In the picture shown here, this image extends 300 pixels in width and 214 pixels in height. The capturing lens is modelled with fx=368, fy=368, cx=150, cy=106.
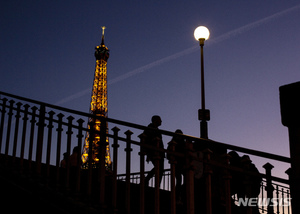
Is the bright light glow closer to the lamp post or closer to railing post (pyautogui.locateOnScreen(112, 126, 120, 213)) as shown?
the lamp post

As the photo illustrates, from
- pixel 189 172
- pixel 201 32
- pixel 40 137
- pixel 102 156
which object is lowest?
pixel 189 172

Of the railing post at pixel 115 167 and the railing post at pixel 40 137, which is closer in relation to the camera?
the railing post at pixel 115 167

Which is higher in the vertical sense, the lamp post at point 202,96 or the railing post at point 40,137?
the lamp post at point 202,96

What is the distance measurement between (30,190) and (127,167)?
1.50 metres

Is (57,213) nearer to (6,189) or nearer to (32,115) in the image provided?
(6,189)

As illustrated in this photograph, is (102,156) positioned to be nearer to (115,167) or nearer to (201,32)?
(115,167)

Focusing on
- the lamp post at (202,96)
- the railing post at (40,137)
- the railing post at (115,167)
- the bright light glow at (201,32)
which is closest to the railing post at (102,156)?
the railing post at (115,167)

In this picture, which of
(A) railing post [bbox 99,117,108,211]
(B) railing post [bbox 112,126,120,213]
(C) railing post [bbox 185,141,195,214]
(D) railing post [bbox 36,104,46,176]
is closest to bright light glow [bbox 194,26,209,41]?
(D) railing post [bbox 36,104,46,176]

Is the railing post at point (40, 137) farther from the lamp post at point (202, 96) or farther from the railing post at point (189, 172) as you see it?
the lamp post at point (202, 96)

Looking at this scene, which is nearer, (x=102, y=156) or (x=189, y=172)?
(x=189, y=172)

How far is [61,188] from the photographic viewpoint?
480 cm

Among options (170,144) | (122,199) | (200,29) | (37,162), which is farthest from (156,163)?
(200,29)

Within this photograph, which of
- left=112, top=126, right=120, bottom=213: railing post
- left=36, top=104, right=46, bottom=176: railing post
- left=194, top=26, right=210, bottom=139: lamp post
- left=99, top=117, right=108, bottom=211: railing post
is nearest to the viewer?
left=112, top=126, right=120, bottom=213: railing post

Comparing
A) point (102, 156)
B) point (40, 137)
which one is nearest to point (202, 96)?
point (40, 137)
